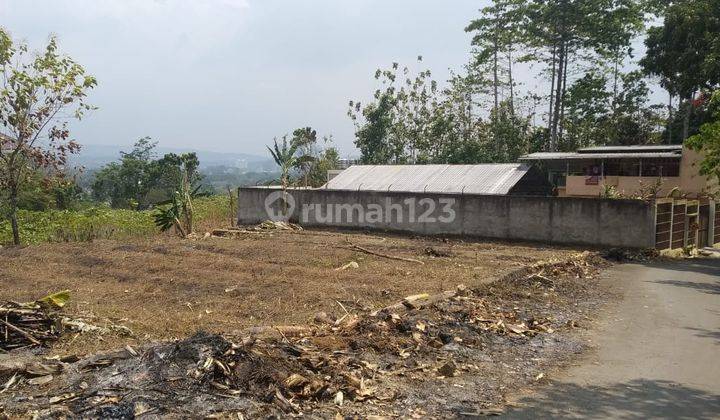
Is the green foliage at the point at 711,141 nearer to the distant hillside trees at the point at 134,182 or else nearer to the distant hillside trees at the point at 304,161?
the distant hillside trees at the point at 304,161

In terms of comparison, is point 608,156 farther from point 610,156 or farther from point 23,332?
point 23,332

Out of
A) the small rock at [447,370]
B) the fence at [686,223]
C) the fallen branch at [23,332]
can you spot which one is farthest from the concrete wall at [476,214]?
the fallen branch at [23,332]

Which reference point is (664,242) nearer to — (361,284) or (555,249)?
(555,249)

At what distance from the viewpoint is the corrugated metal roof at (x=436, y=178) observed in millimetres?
21375

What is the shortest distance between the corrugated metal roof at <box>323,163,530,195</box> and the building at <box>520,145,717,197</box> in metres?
4.83

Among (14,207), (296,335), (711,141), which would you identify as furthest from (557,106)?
(296,335)

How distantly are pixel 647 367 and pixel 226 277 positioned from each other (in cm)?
761

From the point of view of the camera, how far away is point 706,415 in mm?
4949

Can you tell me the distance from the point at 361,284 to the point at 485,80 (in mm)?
28599

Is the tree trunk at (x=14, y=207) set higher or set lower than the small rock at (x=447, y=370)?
higher

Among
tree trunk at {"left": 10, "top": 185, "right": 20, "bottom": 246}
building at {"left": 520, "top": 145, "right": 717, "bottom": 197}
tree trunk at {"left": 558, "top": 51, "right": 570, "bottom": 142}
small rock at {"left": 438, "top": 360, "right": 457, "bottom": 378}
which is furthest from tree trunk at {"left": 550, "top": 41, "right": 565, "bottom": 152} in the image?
→ small rock at {"left": 438, "top": 360, "right": 457, "bottom": 378}

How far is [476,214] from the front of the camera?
747 inches

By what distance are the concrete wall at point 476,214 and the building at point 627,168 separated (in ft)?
25.2

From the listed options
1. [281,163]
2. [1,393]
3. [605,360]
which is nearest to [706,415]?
[605,360]
